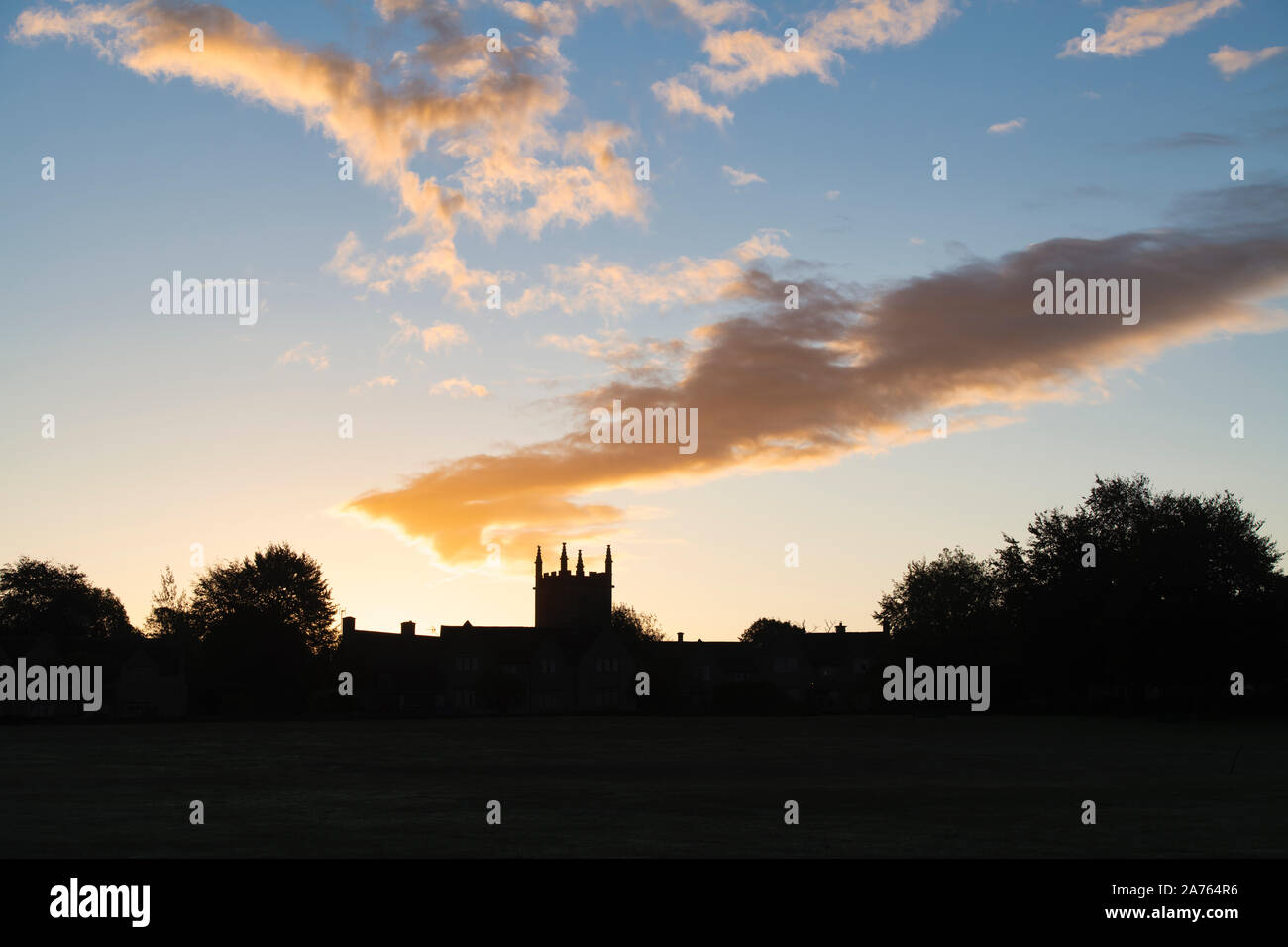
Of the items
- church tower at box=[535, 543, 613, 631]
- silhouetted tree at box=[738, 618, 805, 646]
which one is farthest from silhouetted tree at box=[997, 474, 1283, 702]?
church tower at box=[535, 543, 613, 631]

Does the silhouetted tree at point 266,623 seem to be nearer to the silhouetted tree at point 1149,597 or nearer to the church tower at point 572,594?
the church tower at point 572,594

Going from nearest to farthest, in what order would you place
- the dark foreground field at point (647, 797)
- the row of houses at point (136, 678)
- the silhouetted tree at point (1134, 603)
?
the dark foreground field at point (647, 797)
the silhouetted tree at point (1134, 603)
the row of houses at point (136, 678)

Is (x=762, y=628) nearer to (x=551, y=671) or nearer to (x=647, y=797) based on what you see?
(x=551, y=671)

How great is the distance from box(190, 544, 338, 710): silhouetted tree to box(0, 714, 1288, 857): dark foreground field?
5037 centimetres

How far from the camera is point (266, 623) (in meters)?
105

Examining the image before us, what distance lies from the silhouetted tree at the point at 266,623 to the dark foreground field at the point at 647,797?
165ft

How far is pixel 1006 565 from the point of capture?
319ft

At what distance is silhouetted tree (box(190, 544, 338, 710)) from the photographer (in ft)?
339

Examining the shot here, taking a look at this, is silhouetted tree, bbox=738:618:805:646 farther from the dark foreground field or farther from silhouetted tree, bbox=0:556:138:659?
the dark foreground field

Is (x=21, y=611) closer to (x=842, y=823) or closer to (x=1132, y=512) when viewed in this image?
(x=1132, y=512)

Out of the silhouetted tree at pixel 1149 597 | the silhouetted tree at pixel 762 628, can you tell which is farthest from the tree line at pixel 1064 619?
the silhouetted tree at pixel 762 628

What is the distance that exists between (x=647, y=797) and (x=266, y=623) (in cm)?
8615

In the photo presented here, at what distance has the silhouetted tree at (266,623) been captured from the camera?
103250mm

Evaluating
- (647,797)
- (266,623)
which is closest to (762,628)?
(266,623)
